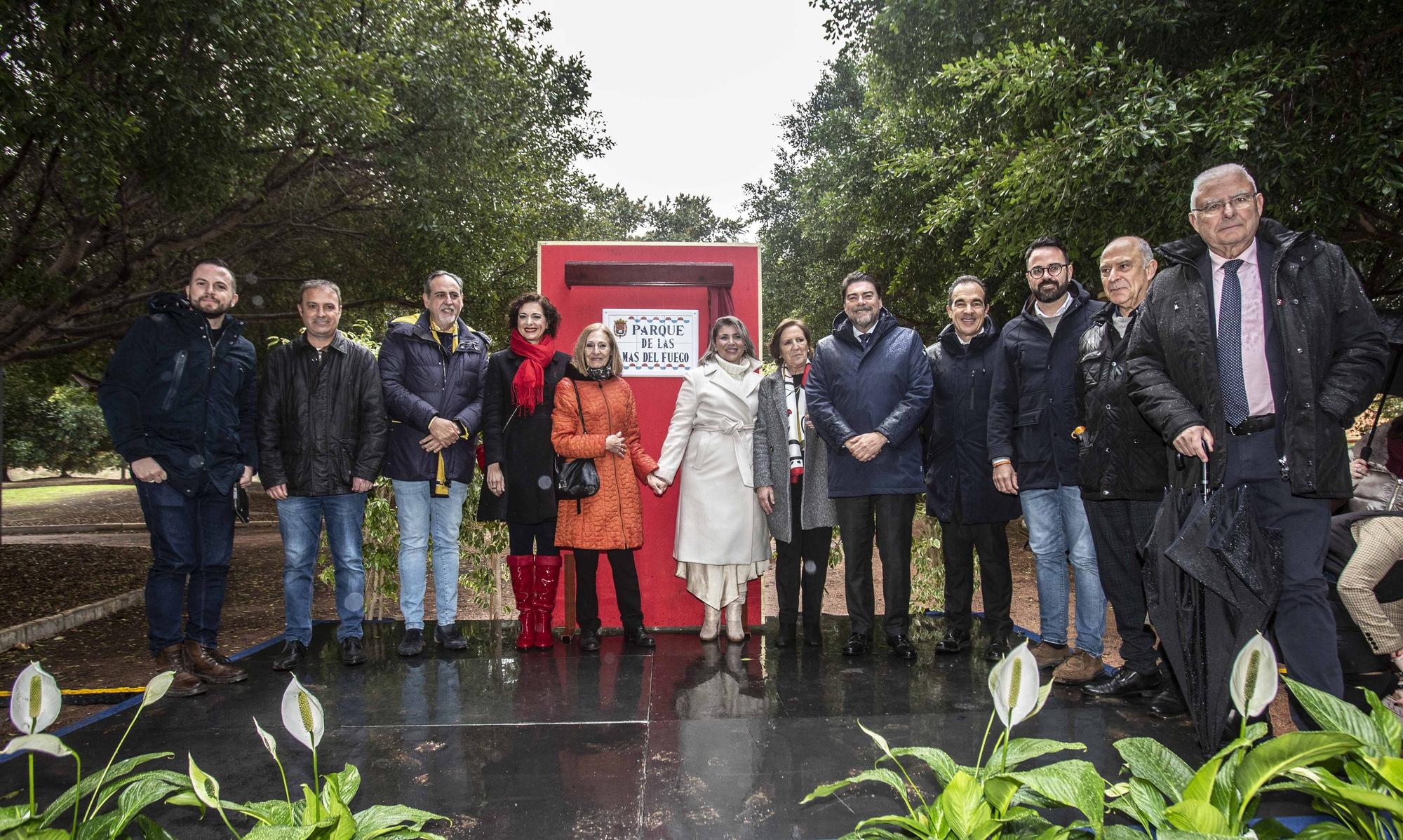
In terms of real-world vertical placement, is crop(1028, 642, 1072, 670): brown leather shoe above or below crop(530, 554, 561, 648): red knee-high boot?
below

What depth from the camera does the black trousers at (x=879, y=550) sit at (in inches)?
175

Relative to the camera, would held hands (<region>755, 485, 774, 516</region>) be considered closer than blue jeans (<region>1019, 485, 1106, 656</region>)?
No

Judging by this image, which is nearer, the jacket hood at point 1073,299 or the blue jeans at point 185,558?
the blue jeans at point 185,558

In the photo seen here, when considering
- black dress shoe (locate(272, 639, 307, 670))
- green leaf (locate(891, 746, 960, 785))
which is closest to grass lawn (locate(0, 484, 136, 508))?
black dress shoe (locate(272, 639, 307, 670))

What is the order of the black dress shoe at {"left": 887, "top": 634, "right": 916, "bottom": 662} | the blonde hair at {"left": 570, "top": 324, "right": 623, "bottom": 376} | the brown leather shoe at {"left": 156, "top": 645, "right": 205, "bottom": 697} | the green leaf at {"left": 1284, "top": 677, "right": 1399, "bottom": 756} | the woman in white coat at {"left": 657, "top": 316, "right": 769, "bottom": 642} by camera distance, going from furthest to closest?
the woman in white coat at {"left": 657, "top": 316, "right": 769, "bottom": 642} < the blonde hair at {"left": 570, "top": 324, "right": 623, "bottom": 376} < the black dress shoe at {"left": 887, "top": 634, "right": 916, "bottom": 662} < the brown leather shoe at {"left": 156, "top": 645, "right": 205, "bottom": 697} < the green leaf at {"left": 1284, "top": 677, "right": 1399, "bottom": 756}

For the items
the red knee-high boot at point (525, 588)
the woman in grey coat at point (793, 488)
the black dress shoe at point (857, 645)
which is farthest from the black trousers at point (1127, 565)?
the red knee-high boot at point (525, 588)

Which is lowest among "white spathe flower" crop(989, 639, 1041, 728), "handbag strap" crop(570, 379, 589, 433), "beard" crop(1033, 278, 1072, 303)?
"white spathe flower" crop(989, 639, 1041, 728)

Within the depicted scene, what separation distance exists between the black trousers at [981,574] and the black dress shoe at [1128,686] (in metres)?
0.75

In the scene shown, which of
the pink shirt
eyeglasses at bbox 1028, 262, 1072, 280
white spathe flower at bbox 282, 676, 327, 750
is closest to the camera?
white spathe flower at bbox 282, 676, 327, 750

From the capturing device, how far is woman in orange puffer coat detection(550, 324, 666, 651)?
4578 mm

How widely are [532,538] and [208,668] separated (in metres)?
1.63

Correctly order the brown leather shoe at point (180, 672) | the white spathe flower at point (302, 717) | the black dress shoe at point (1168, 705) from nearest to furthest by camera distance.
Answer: the white spathe flower at point (302, 717) < the black dress shoe at point (1168, 705) < the brown leather shoe at point (180, 672)

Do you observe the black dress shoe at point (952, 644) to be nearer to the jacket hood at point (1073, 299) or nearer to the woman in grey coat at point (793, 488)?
the woman in grey coat at point (793, 488)

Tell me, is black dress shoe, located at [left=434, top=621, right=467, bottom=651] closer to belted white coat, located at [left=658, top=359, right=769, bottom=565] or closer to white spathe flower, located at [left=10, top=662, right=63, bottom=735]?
belted white coat, located at [left=658, top=359, right=769, bottom=565]
